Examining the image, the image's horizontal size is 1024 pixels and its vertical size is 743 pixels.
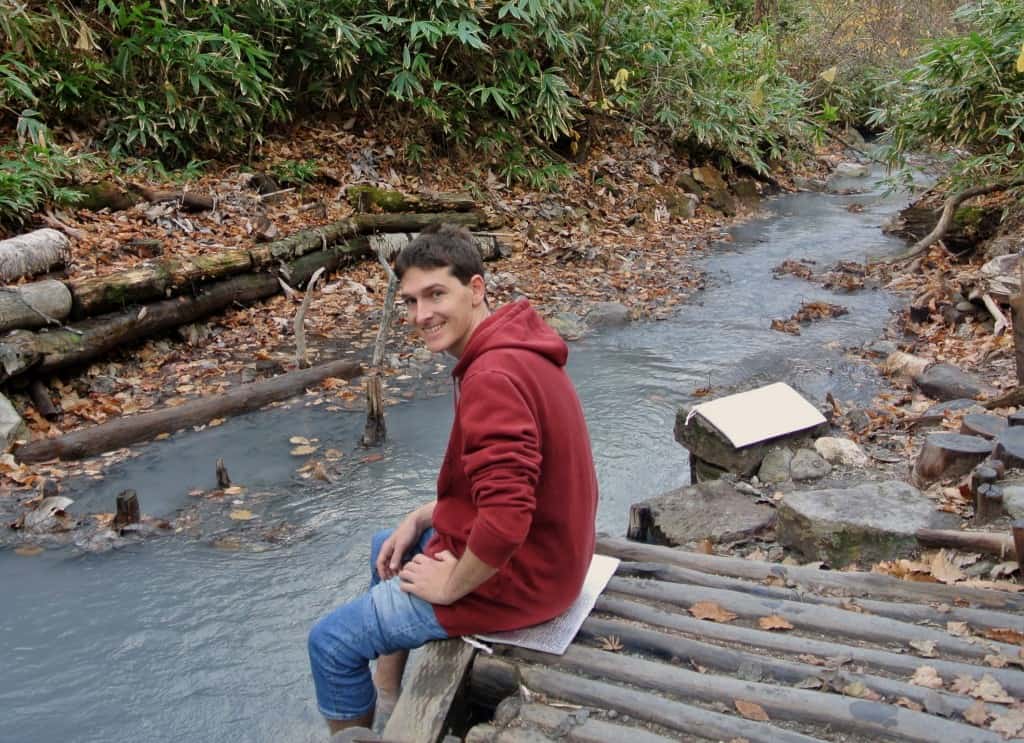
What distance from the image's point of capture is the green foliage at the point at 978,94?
8.95 m

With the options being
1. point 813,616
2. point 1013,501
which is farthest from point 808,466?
point 813,616

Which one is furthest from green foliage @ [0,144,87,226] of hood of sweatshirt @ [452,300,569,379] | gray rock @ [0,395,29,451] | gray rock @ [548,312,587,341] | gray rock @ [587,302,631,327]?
hood of sweatshirt @ [452,300,569,379]

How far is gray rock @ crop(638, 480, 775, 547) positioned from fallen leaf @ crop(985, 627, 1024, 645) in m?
1.48

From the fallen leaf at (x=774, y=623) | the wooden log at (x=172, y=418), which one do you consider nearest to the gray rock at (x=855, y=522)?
the fallen leaf at (x=774, y=623)

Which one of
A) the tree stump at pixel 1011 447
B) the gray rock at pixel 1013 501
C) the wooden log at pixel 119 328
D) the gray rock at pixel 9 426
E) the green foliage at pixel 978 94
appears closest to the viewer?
the gray rock at pixel 1013 501

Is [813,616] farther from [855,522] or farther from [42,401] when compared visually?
[42,401]

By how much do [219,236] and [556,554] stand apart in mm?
7052

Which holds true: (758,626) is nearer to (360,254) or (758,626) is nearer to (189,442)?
(189,442)

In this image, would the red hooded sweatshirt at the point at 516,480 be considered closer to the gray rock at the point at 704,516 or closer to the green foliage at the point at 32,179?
the gray rock at the point at 704,516

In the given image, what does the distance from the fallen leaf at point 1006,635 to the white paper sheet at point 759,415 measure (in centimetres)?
213

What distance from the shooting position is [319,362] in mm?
7340

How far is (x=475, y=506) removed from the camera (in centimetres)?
240

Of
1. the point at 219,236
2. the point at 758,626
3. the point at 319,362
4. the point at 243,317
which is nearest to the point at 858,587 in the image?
the point at 758,626

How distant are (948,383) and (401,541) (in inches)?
174
